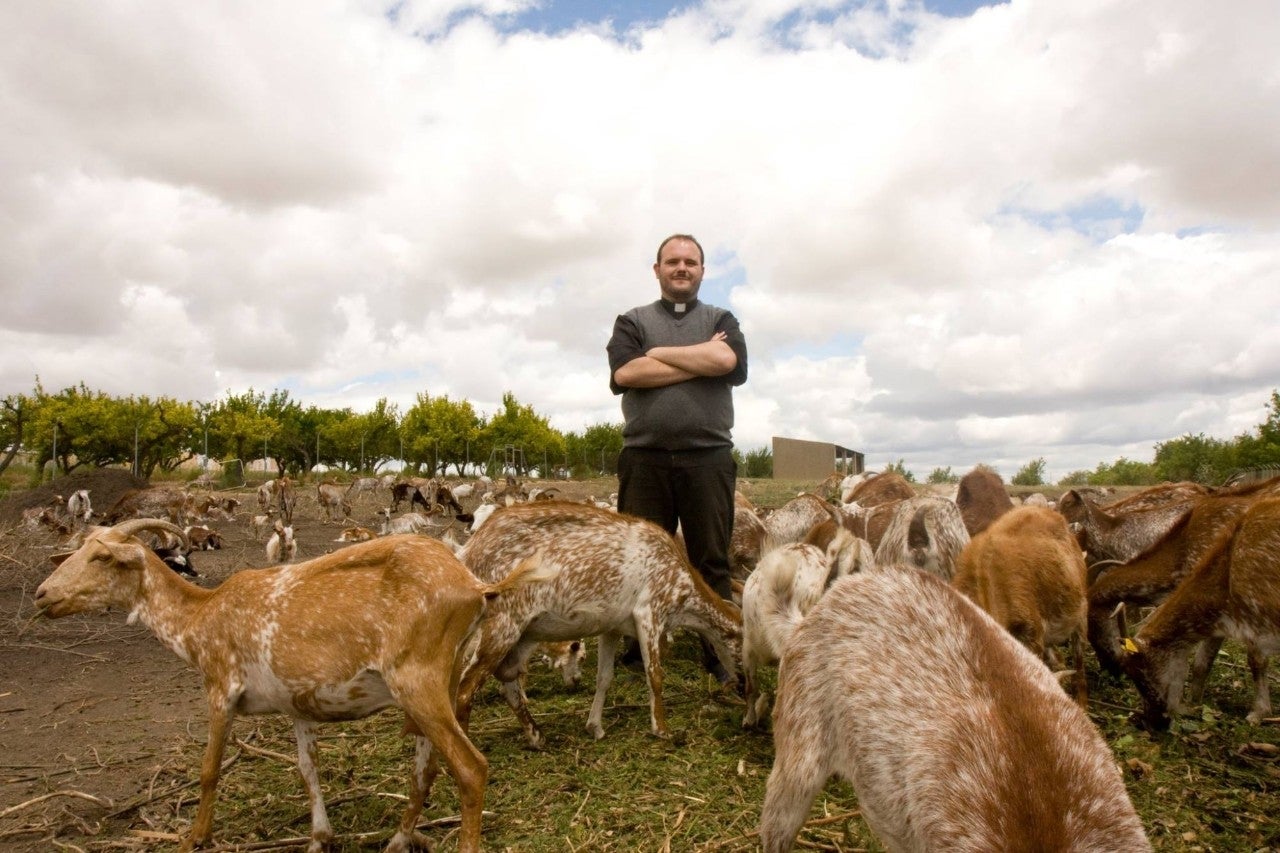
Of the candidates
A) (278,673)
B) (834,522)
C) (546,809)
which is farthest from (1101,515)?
(278,673)

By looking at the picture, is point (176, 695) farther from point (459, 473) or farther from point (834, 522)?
point (459, 473)

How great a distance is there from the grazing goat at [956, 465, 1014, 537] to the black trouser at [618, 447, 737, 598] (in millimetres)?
4397

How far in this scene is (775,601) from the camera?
218 inches

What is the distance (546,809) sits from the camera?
4672 millimetres

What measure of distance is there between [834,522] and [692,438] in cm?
298

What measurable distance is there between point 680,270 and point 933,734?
456cm

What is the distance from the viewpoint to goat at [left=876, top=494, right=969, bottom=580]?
839 cm

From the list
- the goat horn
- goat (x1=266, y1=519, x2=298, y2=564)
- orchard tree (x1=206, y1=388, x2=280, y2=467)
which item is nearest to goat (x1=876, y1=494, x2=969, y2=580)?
the goat horn

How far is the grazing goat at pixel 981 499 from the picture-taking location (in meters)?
10.2

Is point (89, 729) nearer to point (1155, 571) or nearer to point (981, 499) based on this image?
point (1155, 571)

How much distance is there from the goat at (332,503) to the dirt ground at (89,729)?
13944 mm

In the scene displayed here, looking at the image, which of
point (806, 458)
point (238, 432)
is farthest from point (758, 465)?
point (238, 432)

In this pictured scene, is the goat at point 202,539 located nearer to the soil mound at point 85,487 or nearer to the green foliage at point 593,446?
the soil mound at point 85,487

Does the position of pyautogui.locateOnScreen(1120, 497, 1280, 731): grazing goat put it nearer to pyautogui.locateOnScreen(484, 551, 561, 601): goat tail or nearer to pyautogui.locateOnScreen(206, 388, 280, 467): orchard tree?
pyautogui.locateOnScreen(484, 551, 561, 601): goat tail
